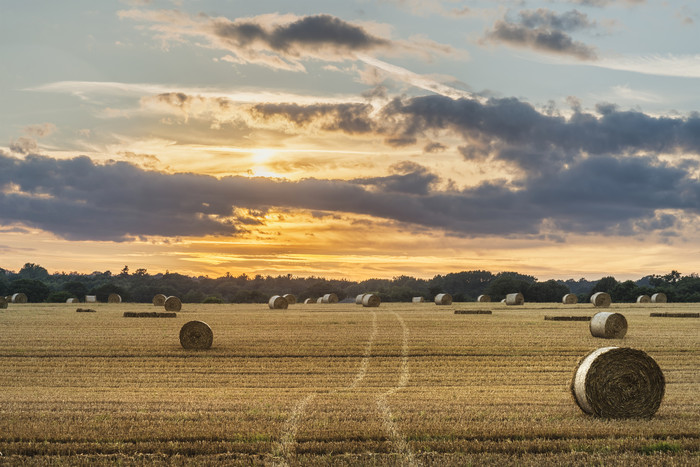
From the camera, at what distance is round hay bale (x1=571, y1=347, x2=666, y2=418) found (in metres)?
14.5

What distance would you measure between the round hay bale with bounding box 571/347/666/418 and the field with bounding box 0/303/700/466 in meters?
0.34

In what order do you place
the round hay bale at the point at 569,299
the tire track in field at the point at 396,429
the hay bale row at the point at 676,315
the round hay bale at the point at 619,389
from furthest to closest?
the round hay bale at the point at 569,299 → the hay bale row at the point at 676,315 → the round hay bale at the point at 619,389 → the tire track in field at the point at 396,429

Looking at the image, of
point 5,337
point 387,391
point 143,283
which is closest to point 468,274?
point 143,283

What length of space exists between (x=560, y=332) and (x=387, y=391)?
65.3 feet

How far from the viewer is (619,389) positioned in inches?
577

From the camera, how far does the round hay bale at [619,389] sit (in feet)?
47.4

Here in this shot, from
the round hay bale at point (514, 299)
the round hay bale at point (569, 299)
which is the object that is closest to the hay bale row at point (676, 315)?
the round hay bale at point (514, 299)

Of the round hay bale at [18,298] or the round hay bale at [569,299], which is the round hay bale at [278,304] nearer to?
Answer: the round hay bale at [569,299]

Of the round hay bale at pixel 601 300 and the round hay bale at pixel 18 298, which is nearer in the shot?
the round hay bale at pixel 601 300

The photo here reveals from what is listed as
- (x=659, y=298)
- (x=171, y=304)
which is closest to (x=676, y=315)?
(x=659, y=298)

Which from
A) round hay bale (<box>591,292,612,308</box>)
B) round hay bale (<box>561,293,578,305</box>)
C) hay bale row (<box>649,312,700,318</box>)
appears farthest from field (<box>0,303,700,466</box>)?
round hay bale (<box>561,293,578,305</box>)

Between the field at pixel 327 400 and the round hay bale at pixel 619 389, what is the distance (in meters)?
0.34

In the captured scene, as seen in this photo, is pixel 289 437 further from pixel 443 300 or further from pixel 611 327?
pixel 443 300

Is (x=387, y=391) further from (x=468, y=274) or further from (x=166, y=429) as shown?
(x=468, y=274)
